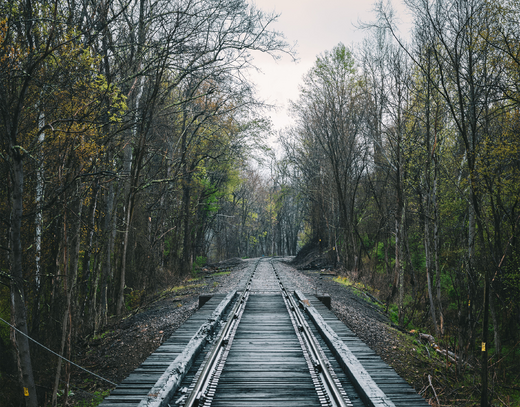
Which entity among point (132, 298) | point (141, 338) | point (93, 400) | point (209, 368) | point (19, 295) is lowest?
point (93, 400)

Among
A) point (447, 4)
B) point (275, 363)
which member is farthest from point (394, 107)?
point (275, 363)

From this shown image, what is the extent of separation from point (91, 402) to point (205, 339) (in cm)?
302

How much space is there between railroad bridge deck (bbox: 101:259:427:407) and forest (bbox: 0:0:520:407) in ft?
6.37

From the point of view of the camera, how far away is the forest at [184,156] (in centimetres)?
673

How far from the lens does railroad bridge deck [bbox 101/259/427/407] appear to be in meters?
3.90

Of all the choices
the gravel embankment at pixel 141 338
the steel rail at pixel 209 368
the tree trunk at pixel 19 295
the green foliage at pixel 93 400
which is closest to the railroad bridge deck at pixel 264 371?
the steel rail at pixel 209 368

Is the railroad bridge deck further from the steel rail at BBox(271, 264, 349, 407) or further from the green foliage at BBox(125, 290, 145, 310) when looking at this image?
the green foliage at BBox(125, 290, 145, 310)

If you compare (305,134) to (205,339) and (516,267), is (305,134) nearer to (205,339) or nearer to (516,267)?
(516,267)

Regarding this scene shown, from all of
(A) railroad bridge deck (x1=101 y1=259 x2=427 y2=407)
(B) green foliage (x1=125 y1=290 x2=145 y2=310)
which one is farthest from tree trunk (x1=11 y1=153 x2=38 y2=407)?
(B) green foliage (x1=125 y1=290 x2=145 y2=310)

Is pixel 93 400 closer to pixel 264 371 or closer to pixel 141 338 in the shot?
pixel 141 338

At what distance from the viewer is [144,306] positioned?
12578mm

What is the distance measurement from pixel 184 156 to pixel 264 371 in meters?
11.4

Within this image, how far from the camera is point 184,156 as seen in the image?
1491 centimetres

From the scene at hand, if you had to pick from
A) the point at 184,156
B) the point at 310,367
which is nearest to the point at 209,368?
the point at 310,367
